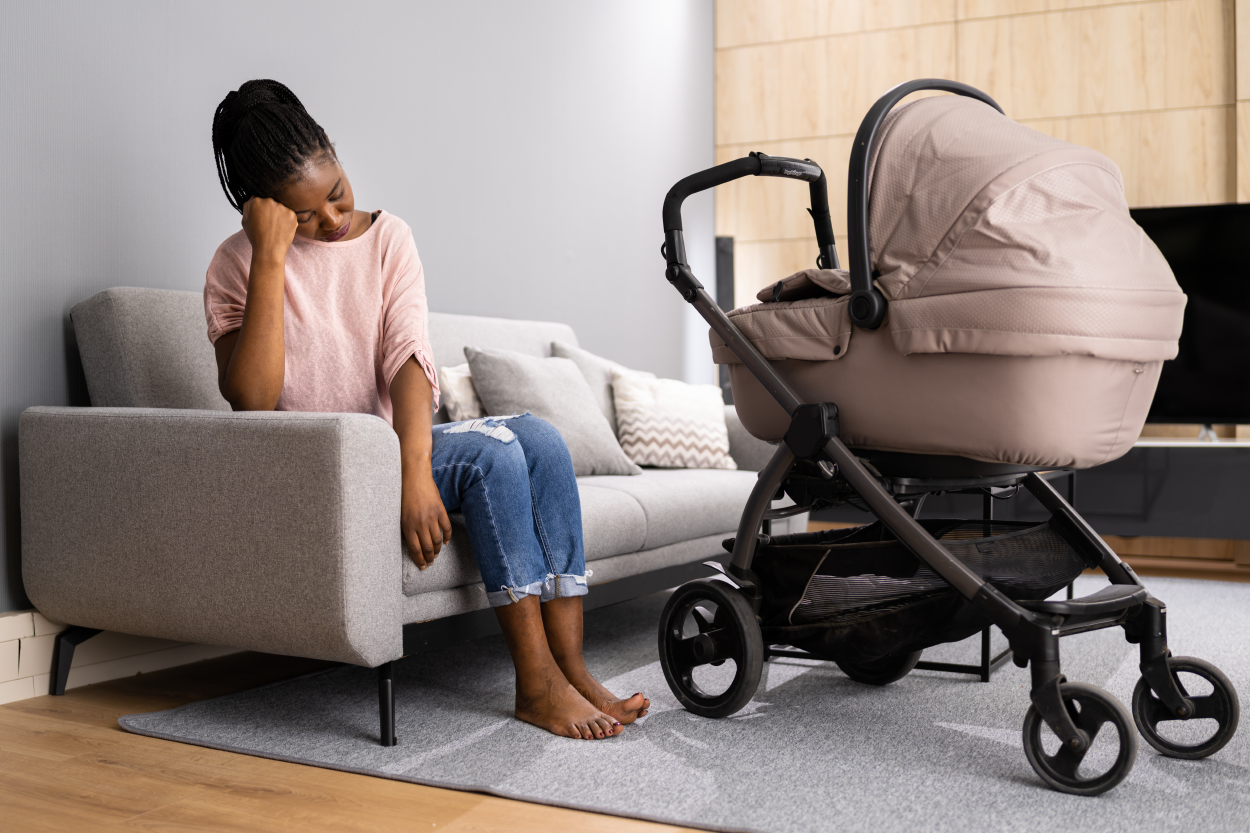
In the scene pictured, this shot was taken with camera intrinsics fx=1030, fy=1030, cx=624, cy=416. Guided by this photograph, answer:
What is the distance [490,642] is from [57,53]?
155 cm

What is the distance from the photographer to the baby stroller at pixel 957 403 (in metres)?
1.42

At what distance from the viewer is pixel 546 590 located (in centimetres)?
172

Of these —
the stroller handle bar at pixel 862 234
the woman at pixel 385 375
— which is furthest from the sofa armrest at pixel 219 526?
the stroller handle bar at pixel 862 234

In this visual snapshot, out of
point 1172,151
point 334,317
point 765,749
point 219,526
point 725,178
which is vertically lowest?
point 765,749

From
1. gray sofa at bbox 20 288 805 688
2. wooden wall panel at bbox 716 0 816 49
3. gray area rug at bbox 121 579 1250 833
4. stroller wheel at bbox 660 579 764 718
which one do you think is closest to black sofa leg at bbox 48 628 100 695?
gray sofa at bbox 20 288 805 688

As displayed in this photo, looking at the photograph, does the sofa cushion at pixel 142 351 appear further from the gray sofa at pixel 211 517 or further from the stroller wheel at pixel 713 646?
the stroller wheel at pixel 713 646

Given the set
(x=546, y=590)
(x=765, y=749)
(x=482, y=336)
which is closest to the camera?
(x=765, y=749)

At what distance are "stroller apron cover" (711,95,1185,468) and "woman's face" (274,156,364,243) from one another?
33.0 inches

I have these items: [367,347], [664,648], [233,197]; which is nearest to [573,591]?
[664,648]

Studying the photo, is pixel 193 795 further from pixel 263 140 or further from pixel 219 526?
pixel 263 140

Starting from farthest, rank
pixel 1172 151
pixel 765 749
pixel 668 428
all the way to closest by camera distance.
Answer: pixel 1172 151
pixel 668 428
pixel 765 749

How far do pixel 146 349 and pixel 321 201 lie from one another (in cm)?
50

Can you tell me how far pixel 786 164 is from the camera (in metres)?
1.79

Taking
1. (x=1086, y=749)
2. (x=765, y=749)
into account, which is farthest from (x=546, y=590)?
(x=1086, y=749)
